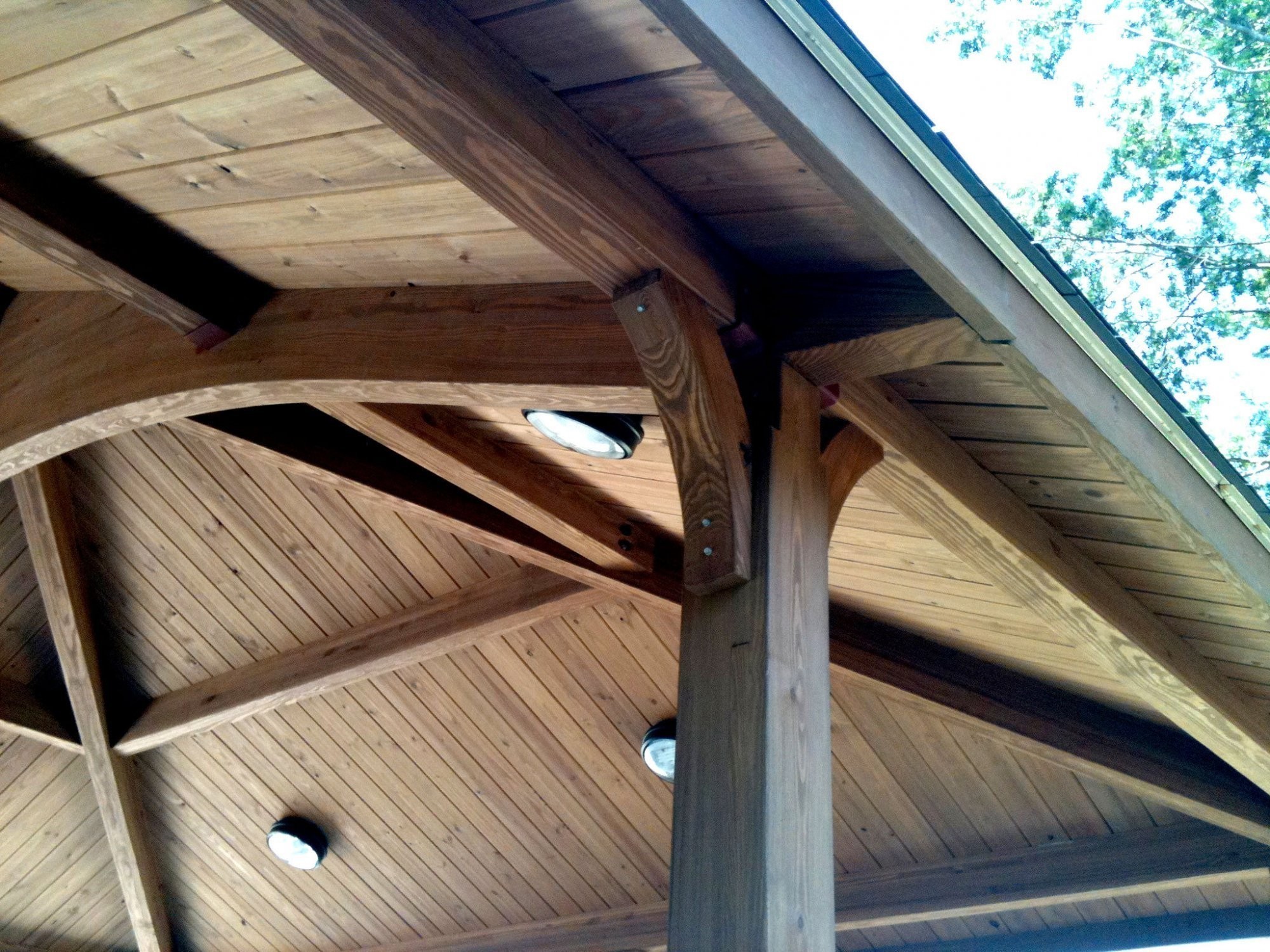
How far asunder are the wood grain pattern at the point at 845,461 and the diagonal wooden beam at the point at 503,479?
1.14m

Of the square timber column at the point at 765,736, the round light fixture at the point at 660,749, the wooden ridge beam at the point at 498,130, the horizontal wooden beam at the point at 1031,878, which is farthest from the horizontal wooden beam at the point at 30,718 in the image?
the wooden ridge beam at the point at 498,130

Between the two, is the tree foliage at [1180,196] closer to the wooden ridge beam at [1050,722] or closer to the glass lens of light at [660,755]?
the wooden ridge beam at [1050,722]

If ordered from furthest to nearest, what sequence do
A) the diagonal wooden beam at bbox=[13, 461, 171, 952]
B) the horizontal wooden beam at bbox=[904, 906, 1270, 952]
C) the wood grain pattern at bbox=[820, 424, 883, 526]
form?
1. the diagonal wooden beam at bbox=[13, 461, 171, 952]
2. the horizontal wooden beam at bbox=[904, 906, 1270, 952]
3. the wood grain pattern at bbox=[820, 424, 883, 526]

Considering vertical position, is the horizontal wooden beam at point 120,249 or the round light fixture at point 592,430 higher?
the horizontal wooden beam at point 120,249

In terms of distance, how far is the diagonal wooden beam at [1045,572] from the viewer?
6.95ft

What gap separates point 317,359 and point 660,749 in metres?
2.00

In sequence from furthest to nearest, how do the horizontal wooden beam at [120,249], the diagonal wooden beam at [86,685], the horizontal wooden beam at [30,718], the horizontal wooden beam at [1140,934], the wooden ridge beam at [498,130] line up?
the horizontal wooden beam at [30,718]
the diagonal wooden beam at [86,685]
the horizontal wooden beam at [1140,934]
the horizontal wooden beam at [120,249]
the wooden ridge beam at [498,130]

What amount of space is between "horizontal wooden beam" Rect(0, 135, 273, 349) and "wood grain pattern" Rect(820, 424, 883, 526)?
1.39 m

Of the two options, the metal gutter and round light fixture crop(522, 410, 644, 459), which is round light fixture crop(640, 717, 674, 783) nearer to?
round light fixture crop(522, 410, 644, 459)

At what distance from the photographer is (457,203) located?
206 centimetres

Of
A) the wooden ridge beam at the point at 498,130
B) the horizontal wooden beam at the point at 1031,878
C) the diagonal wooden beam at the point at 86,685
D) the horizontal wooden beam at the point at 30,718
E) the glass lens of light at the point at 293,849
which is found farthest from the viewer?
the glass lens of light at the point at 293,849

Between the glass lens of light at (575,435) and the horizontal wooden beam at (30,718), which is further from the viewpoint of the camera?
the horizontal wooden beam at (30,718)

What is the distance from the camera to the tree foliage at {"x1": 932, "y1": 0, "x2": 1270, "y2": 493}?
9.90 metres

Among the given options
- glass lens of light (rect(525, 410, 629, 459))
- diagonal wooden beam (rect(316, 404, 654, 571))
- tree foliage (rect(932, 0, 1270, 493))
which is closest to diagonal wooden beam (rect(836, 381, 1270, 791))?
glass lens of light (rect(525, 410, 629, 459))
